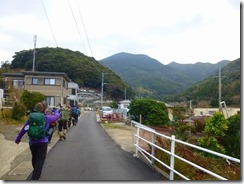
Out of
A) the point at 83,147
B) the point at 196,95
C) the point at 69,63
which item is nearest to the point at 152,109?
the point at 83,147

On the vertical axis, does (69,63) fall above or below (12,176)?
above

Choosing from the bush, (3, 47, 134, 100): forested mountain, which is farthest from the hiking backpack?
(3, 47, 134, 100): forested mountain

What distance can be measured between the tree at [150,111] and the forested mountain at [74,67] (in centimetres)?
2783

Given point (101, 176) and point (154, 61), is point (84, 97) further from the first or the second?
point (101, 176)

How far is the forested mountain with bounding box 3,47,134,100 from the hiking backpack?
46.5 metres

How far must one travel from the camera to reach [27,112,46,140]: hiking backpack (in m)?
6.19

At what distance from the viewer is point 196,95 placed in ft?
240

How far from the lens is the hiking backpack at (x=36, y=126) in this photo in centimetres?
619

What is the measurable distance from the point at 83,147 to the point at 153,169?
429 centimetres

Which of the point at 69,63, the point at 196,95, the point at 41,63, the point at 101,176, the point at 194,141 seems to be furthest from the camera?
the point at 196,95

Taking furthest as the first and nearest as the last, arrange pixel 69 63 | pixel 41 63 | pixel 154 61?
pixel 154 61 < pixel 69 63 < pixel 41 63

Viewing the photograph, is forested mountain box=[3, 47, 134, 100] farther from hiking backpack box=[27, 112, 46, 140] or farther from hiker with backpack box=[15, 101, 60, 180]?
hiking backpack box=[27, 112, 46, 140]

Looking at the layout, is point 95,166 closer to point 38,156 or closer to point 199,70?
point 38,156

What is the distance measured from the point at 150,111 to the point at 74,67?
47.2 metres
